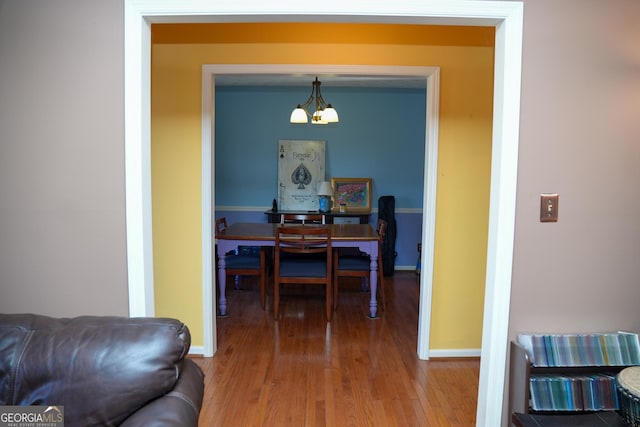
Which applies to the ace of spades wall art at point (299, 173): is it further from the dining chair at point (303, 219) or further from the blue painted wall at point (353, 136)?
the dining chair at point (303, 219)

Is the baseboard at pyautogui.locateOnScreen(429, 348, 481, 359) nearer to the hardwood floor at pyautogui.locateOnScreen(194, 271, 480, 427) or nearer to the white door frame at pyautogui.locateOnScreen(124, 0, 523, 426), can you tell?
the hardwood floor at pyautogui.locateOnScreen(194, 271, 480, 427)

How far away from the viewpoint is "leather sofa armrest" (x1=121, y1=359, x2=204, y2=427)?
1.17 m

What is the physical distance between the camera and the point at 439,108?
2.92m

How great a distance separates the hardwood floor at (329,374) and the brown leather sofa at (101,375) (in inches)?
43.3

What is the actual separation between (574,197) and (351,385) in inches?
66.9

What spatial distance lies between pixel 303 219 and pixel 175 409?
3563 mm

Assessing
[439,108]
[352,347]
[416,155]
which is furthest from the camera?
[416,155]

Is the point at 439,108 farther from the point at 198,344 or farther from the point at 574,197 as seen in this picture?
the point at 198,344

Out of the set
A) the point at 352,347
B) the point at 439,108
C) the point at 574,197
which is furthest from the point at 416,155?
the point at 574,197

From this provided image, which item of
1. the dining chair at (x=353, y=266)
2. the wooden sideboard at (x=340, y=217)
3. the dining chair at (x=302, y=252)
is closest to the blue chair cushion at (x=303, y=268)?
the dining chair at (x=302, y=252)

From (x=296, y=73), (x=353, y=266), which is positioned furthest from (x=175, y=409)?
(x=353, y=266)

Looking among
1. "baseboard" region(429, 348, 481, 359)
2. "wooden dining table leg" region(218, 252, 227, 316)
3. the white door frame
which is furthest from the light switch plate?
"wooden dining table leg" region(218, 252, 227, 316)

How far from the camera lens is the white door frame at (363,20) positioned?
1601 millimetres

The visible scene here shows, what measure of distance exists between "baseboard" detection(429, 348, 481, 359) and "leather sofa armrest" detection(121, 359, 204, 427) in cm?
213
